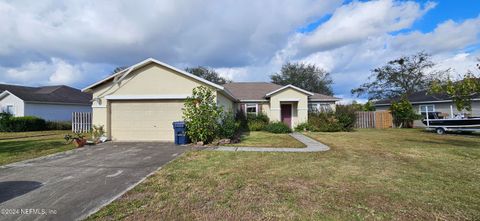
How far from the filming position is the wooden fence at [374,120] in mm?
23641

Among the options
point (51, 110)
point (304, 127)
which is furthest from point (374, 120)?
point (51, 110)

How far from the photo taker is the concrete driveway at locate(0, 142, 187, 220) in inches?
165

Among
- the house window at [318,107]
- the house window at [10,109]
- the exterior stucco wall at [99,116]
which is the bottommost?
the exterior stucco wall at [99,116]

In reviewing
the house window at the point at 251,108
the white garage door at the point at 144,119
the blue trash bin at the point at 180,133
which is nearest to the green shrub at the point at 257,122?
the house window at the point at 251,108

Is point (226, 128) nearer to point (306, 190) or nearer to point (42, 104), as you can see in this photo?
point (306, 190)

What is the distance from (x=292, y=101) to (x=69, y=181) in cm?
1710

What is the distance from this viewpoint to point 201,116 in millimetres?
11531

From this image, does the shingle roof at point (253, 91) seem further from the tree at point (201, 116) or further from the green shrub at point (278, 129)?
the tree at point (201, 116)

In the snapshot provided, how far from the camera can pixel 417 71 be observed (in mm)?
34219

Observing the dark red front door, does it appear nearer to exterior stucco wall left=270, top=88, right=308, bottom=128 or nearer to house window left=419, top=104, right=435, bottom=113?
exterior stucco wall left=270, top=88, right=308, bottom=128

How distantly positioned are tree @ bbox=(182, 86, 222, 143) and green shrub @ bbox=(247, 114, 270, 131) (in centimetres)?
781

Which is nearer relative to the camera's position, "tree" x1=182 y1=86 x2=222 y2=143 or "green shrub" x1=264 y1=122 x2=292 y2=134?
"tree" x1=182 y1=86 x2=222 y2=143

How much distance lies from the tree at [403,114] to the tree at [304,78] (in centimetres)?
2285

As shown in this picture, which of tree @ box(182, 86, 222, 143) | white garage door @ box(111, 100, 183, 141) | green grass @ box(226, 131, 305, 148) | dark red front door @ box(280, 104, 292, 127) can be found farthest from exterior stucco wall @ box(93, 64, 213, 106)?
dark red front door @ box(280, 104, 292, 127)
